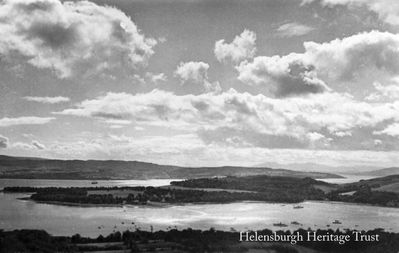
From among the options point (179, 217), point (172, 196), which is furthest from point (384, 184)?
point (179, 217)

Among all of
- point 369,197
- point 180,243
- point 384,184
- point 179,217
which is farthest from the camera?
point 384,184

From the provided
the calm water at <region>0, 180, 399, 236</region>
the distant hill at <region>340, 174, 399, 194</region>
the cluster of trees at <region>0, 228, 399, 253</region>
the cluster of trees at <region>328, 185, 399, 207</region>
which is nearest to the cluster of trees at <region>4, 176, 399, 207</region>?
the cluster of trees at <region>328, 185, 399, 207</region>

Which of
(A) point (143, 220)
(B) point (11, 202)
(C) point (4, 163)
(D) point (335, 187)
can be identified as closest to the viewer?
(A) point (143, 220)

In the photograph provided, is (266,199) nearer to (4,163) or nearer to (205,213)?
(205,213)

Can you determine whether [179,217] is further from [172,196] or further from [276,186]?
[276,186]

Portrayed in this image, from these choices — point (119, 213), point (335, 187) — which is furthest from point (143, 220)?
point (335, 187)

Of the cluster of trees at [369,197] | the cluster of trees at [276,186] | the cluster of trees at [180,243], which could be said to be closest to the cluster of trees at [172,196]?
the cluster of trees at [276,186]

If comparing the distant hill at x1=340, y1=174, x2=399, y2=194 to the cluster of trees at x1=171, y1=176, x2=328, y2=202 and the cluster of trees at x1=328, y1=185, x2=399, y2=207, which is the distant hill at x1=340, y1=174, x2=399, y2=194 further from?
the cluster of trees at x1=171, y1=176, x2=328, y2=202
